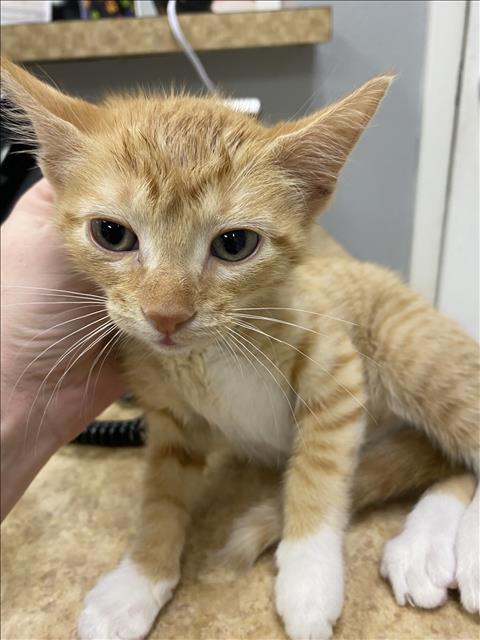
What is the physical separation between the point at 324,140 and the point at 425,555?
0.58 metres

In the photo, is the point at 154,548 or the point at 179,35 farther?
the point at 179,35

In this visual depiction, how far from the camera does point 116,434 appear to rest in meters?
1.14

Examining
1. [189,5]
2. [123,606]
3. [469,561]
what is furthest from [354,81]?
[123,606]

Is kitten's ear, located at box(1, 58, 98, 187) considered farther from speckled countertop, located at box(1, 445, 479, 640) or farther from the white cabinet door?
the white cabinet door

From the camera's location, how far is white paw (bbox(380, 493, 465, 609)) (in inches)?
28.9

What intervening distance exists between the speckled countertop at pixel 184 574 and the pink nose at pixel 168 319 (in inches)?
15.8

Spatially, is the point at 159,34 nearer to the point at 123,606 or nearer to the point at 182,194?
the point at 182,194

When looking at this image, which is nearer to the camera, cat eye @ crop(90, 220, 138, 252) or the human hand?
cat eye @ crop(90, 220, 138, 252)

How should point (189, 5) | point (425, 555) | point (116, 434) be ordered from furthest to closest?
1. point (189, 5)
2. point (116, 434)
3. point (425, 555)

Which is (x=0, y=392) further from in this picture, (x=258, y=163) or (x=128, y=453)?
(x=258, y=163)

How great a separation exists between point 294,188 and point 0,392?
558 millimetres

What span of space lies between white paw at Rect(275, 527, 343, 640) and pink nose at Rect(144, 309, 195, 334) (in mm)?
363

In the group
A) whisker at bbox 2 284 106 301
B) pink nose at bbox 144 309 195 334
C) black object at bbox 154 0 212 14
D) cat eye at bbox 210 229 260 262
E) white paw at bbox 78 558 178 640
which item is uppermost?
black object at bbox 154 0 212 14

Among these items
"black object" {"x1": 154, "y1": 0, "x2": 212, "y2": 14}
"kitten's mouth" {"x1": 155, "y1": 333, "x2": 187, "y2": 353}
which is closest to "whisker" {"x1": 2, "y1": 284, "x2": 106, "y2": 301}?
"kitten's mouth" {"x1": 155, "y1": 333, "x2": 187, "y2": 353}
